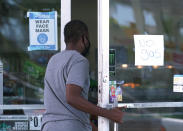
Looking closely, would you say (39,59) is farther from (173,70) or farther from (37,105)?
(173,70)

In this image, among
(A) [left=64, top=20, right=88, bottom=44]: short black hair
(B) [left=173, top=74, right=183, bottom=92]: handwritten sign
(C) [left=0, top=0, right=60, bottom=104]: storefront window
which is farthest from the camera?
(C) [left=0, top=0, right=60, bottom=104]: storefront window

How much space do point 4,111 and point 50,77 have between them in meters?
1.49

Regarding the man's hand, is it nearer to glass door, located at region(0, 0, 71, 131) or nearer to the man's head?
the man's head

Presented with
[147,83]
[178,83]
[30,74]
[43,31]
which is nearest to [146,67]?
[178,83]

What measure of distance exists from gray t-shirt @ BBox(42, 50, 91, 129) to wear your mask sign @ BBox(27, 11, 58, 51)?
4.14 feet

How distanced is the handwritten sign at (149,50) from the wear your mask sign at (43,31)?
0.87m

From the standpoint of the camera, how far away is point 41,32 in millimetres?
3861

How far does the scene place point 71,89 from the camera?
2445mm

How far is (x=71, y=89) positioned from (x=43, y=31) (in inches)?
60.9

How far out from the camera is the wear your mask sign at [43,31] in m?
3.87

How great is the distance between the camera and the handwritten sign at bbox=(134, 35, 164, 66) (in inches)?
143

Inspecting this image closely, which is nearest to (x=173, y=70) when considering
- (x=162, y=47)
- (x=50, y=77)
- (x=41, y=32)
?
(x=162, y=47)

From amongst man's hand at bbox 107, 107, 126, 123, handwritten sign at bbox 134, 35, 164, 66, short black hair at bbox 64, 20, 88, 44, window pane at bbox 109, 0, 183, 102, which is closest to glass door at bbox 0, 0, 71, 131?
window pane at bbox 109, 0, 183, 102

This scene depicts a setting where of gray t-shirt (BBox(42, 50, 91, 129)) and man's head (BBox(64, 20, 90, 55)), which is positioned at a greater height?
man's head (BBox(64, 20, 90, 55))
